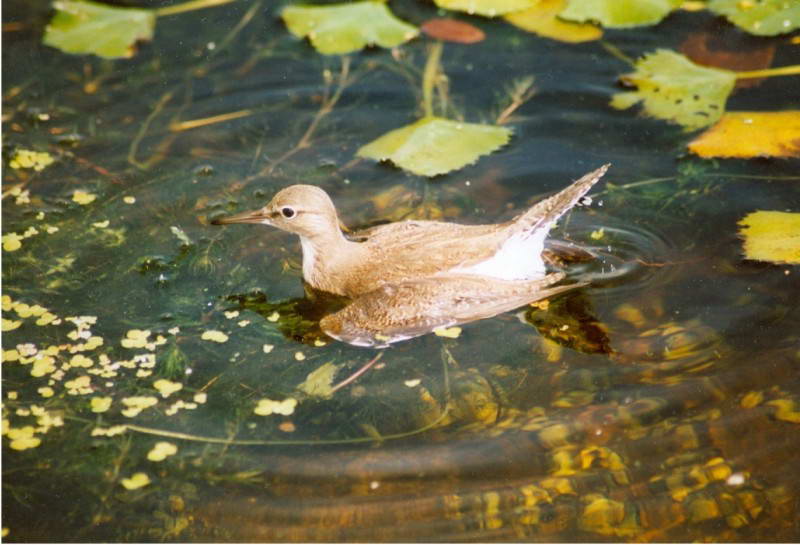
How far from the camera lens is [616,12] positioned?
29.8 feet

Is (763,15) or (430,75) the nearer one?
(430,75)

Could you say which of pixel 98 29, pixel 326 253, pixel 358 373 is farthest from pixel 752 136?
pixel 98 29

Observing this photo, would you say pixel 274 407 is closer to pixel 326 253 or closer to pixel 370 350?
pixel 370 350

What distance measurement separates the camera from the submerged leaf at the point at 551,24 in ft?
29.9

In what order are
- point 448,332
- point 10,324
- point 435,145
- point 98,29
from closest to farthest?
1. point 448,332
2. point 10,324
3. point 435,145
4. point 98,29

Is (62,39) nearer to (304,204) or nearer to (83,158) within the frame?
(83,158)

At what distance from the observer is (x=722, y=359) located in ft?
19.6

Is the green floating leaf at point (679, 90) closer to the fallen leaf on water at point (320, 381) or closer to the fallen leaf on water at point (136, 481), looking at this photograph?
the fallen leaf on water at point (320, 381)

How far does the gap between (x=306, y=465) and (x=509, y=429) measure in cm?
107

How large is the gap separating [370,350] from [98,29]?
4643mm

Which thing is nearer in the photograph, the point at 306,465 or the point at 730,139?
the point at 306,465

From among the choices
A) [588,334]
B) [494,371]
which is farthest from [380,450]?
[588,334]

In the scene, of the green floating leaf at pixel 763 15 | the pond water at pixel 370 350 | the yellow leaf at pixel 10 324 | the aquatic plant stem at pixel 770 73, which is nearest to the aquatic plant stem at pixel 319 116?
the pond water at pixel 370 350

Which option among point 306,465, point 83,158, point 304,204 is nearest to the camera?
point 306,465
